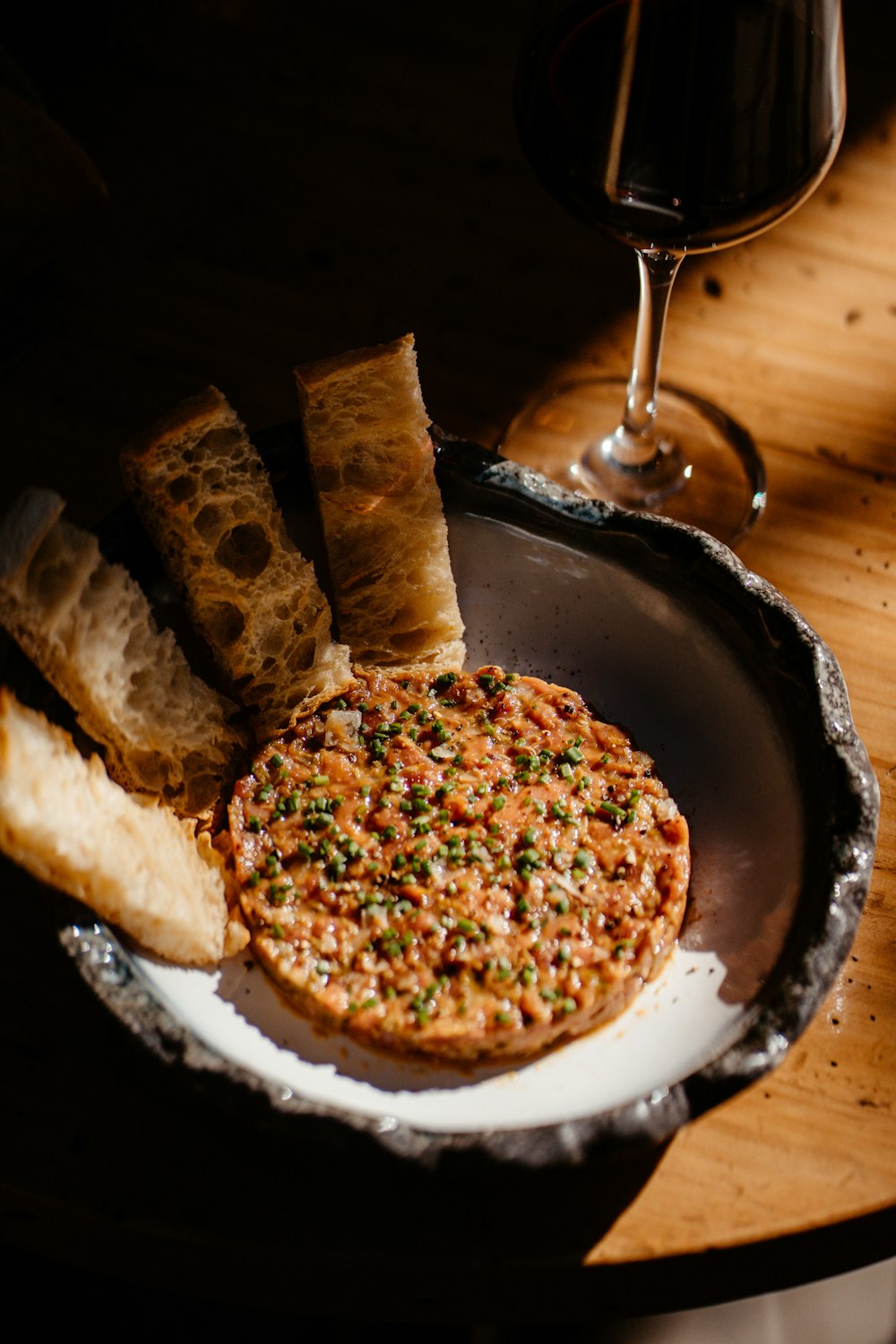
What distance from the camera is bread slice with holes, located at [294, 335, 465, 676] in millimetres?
1578

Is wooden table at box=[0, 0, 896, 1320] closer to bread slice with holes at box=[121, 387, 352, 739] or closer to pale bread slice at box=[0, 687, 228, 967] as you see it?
pale bread slice at box=[0, 687, 228, 967]

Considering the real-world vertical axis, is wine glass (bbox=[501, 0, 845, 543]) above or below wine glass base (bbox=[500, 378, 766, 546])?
above

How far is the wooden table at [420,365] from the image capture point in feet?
4.26

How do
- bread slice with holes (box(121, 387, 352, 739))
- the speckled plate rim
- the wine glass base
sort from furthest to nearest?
the wine glass base, bread slice with holes (box(121, 387, 352, 739)), the speckled plate rim

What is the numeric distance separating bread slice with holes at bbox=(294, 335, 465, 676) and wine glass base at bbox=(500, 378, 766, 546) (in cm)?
41

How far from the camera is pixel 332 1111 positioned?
1.17 metres

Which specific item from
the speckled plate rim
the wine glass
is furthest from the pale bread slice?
the wine glass

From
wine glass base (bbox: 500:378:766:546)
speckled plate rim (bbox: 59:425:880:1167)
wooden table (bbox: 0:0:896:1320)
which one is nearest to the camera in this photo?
speckled plate rim (bbox: 59:425:880:1167)

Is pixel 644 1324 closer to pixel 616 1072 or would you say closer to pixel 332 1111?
pixel 616 1072

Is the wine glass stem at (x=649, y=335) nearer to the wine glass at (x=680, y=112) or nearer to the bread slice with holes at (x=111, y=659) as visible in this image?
the wine glass at (x=680, y=112)

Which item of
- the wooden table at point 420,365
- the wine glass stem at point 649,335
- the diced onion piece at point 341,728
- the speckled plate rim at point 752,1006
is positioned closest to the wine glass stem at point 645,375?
the wine glass stem at point 649,335

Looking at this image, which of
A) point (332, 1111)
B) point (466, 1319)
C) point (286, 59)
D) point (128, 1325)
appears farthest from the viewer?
point (286, 59)

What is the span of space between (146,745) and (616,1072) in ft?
2.17

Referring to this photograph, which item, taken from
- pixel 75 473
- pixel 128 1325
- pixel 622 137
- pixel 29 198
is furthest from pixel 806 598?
pixel 128 1325
